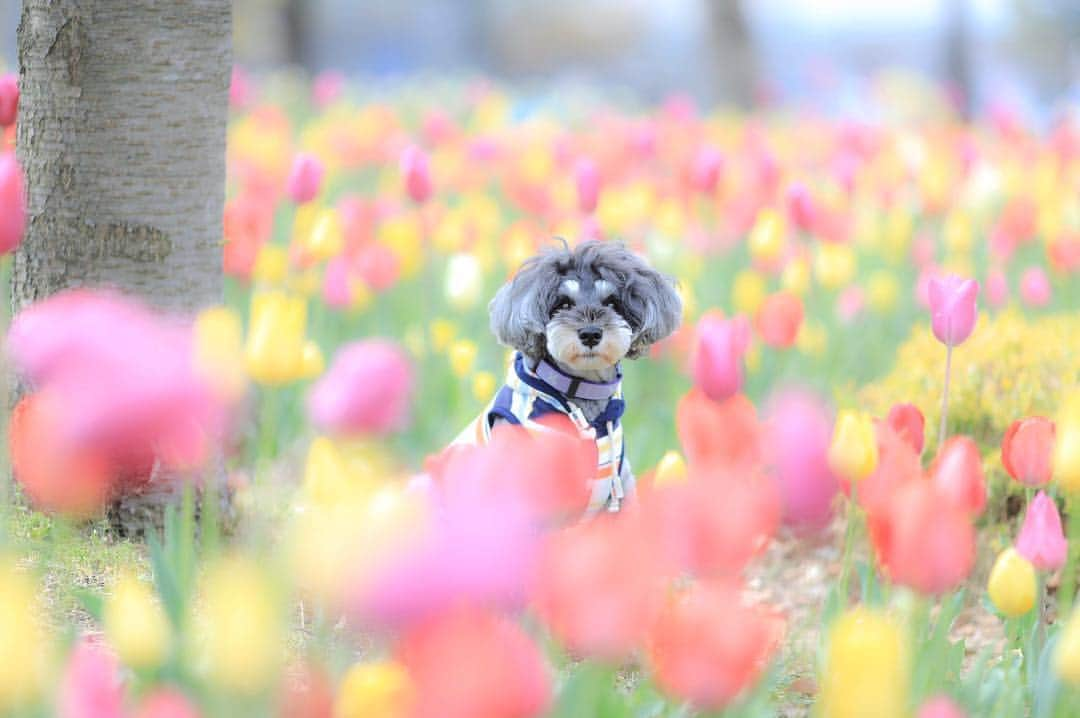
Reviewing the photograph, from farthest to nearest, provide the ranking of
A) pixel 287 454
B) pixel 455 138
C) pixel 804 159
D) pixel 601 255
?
pixel 804 159 < pixel 455 138 < pixel 287 454 < pixel 601 255

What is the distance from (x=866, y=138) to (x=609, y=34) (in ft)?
67.5

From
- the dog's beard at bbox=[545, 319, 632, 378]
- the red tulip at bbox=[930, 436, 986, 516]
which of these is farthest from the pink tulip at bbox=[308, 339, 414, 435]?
the dog's beard at bbox=[545, 319, 632, 378]

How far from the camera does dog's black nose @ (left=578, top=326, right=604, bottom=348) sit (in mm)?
2771

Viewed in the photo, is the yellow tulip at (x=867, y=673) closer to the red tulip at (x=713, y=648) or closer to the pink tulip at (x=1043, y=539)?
the red tulip at (x=713, y=648)

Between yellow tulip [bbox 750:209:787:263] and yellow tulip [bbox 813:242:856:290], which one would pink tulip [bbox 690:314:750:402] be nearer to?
yellow tulip [bbox 750:209:787:263]

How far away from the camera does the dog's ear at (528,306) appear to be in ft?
9.46

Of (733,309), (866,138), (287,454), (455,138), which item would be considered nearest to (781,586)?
(287,454)

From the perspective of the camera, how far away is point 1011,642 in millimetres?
2396

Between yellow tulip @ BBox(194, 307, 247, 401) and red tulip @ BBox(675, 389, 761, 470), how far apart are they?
698 millimetres

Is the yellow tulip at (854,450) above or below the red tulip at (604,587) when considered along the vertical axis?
below

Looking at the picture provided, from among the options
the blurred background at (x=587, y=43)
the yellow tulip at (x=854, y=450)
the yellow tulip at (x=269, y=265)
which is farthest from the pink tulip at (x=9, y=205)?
the blurred background at (x=587, y=43)

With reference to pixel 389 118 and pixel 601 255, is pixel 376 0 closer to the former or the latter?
pixel 389 118

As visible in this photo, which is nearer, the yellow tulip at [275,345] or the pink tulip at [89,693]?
the pink tulip at [89,693]

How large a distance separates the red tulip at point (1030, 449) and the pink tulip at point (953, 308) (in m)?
0.36
